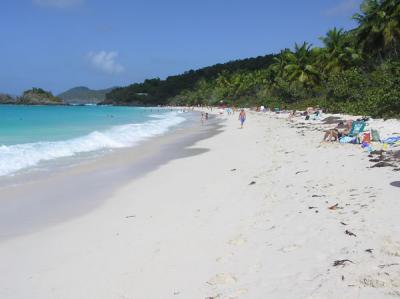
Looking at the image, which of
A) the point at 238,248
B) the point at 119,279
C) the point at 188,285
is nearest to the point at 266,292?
the point at 188,285

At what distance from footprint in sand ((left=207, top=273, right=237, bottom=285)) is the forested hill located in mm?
135642

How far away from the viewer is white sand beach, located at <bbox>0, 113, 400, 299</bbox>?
12.6 feet

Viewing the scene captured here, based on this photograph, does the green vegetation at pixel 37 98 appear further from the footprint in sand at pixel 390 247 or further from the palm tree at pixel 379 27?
the footprint in sand at pixel 390 247

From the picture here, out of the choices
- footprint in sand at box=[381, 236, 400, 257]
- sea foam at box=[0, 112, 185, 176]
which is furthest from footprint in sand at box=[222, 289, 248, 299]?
sea foam at box=[0, 112, 185, 176]

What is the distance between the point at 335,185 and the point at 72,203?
194 inches

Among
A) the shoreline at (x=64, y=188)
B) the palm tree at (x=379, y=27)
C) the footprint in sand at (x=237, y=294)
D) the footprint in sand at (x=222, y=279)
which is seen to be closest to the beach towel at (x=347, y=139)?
the shoreline at (x=64, y=188)

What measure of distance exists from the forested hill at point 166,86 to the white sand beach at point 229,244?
13233 cm

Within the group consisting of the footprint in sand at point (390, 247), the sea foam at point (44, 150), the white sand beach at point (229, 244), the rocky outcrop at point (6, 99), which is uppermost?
the footprint in sand at point (390, 247)

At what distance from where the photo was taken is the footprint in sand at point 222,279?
4.00m

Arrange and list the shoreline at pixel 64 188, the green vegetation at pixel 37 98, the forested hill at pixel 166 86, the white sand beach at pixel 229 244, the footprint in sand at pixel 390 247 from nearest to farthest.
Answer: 1. the white sand beach at pixel 229 244
2. the footprint in sand at pixel 390 247
3. the shoreline at pixel 64 188
4. the forested hill at pixel 166 86
5. the green vegetation at pixel 37 98

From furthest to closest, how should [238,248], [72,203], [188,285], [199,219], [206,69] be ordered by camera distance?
[206,69]
[72,203]
[199,219]
[238,248]
[188,285]

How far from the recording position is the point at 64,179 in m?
10.5

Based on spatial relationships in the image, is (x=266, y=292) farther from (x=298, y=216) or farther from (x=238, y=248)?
(x=298, y=216)

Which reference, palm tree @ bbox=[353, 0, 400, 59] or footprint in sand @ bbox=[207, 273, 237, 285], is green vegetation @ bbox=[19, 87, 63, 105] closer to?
palm tree @ bbox=[353, 0, 400, 59]
